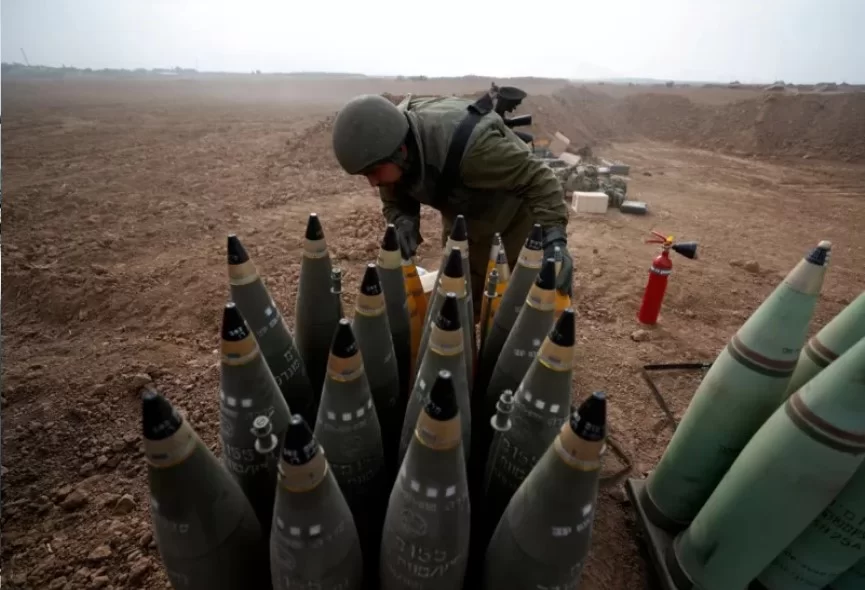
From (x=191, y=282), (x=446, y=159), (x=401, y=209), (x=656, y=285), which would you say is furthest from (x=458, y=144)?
(x=191, y=282)

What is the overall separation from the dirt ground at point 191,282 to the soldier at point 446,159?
1547mm

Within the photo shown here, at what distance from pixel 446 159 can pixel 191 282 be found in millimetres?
3170

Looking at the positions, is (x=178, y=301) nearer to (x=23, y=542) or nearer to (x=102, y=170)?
(x=23, y=542)

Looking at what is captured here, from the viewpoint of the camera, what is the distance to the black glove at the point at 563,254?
89.2 inches

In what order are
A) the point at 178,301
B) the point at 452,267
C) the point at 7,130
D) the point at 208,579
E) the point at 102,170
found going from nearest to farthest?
the point at 208,579, the point at 452,267, the point at 178,301, the point at 102,170, the point at 7,130

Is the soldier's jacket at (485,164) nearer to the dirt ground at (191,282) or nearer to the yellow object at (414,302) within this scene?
the yellow object at (414,302)

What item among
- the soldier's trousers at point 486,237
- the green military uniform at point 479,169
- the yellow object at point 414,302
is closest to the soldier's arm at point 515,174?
the green military uniform at point 479,169

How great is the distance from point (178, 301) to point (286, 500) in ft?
12.7

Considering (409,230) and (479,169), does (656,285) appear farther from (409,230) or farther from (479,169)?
(409,230)

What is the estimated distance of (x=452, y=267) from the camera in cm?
176

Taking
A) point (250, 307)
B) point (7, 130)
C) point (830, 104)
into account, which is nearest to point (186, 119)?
point (7, 130)

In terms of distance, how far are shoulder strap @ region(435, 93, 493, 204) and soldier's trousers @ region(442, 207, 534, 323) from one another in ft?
1.55

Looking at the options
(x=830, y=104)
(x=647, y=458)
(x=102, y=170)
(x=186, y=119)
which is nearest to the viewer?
(x=647, y=458)

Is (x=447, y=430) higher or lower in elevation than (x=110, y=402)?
higher
